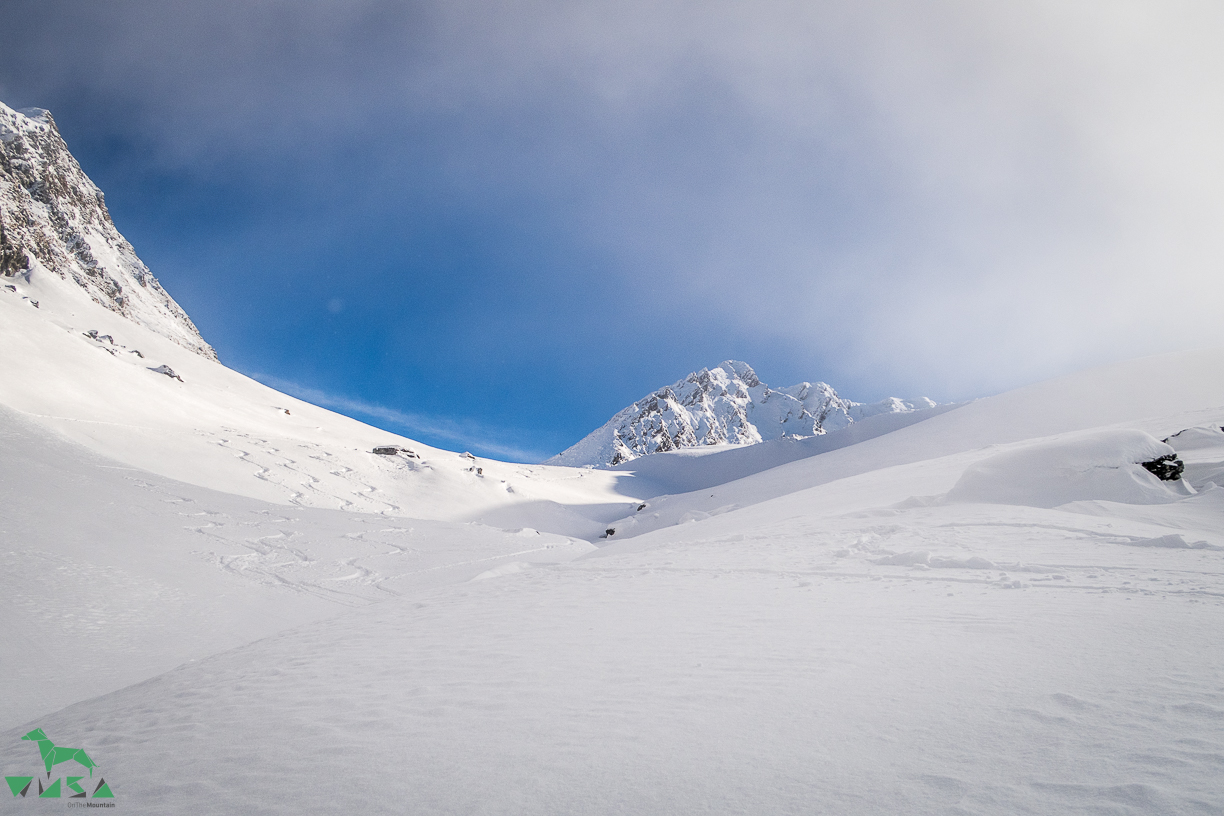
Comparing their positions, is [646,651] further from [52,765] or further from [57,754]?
[57,754]

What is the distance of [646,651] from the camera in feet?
11.9

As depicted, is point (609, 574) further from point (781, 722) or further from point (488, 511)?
point (488, 511)

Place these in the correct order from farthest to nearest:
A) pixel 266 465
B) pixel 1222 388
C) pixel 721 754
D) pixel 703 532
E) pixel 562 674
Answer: pixel 1222 388
pixel 266 465
pixel 703 532
pixel 562 674
pixel 721 754

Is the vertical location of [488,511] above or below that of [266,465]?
below

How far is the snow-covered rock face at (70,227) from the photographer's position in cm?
5600

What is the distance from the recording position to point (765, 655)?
332 cm

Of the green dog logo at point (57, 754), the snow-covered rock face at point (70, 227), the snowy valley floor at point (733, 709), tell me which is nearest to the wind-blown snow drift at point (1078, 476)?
the snowy valley floor at point (733, 709)

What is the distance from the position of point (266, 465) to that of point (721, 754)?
19.2 m

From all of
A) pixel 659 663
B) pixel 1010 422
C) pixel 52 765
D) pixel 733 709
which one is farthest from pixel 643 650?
pixel 1010 422

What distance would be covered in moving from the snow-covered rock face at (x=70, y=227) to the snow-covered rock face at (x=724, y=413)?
222ft

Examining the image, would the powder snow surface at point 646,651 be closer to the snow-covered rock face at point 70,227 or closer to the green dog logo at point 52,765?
the green dog logo at point 52,765

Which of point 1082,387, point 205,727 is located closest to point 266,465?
point 205,727

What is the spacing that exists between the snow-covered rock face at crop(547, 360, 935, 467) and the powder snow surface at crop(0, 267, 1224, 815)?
309 feet

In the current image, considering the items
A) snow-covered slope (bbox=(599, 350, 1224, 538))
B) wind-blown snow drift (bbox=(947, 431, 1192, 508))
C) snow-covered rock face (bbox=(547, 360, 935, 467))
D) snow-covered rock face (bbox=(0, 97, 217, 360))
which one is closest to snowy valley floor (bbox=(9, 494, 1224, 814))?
wind-blown snow drift (bbox=(947, 431, 1192, 508))
